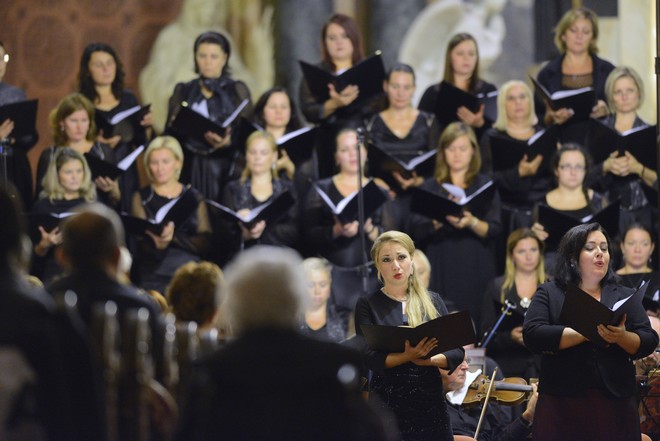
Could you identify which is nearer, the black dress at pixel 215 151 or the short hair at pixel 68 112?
the short hair at pixel 68 112

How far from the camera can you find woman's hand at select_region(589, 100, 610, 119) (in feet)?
27.0

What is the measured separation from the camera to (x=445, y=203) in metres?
7.53

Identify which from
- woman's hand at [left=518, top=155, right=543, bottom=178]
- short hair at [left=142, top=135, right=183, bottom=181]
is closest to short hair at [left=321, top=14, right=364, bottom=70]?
short hair at [left=142, top=135, right=183, bottom=181]

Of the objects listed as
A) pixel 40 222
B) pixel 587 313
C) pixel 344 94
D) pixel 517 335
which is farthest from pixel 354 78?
pixel 587 313

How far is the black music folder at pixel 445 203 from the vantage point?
24.6 feet

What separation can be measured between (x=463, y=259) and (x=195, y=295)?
3710mm

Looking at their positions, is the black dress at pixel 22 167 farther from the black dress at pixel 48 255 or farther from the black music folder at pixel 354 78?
the black music folder at pixel 354 78

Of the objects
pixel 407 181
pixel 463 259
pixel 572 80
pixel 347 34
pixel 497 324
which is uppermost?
pixel 347 34

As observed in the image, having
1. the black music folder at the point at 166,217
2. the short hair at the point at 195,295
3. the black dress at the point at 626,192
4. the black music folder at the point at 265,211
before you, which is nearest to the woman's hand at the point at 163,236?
the black music folder at the point at 166,217

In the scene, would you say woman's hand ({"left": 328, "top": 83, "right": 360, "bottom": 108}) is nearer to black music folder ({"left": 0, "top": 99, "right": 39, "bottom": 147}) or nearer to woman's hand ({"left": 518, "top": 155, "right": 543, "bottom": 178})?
woman's hand ({"left": 518, "top": 155, "right": 543, "bottom": 178})

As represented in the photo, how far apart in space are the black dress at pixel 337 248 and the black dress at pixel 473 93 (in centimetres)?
96

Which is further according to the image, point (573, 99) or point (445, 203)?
point (573, 99)

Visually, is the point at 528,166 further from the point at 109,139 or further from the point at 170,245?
the point at 109,139

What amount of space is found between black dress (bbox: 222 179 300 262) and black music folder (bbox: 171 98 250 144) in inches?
13.6
